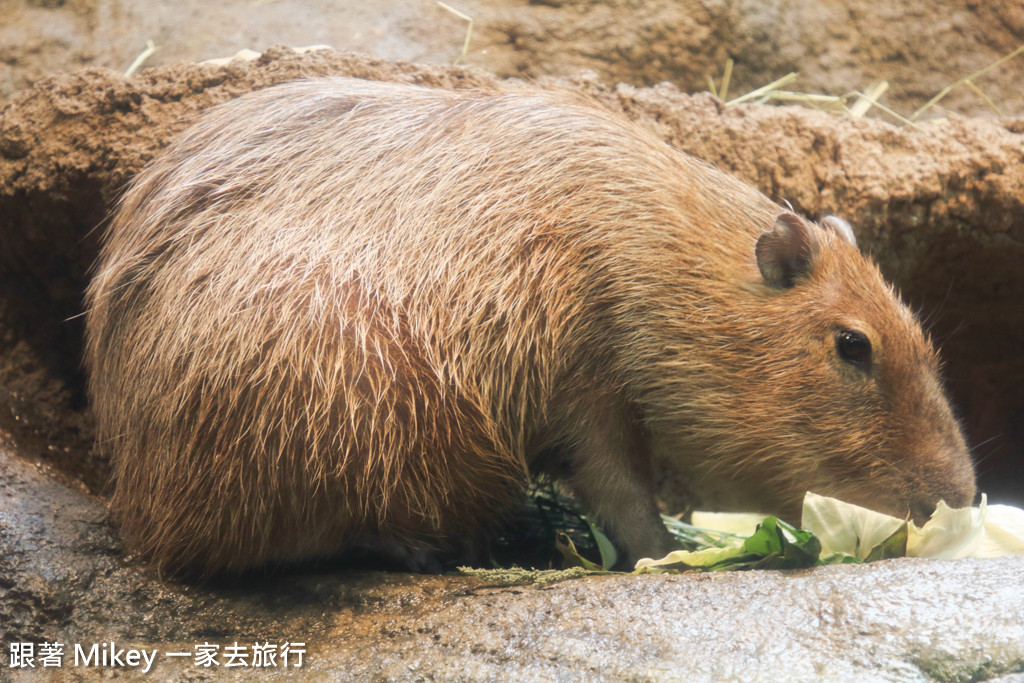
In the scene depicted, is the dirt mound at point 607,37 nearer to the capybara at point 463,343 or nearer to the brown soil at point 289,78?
the brown soil at point 289,78

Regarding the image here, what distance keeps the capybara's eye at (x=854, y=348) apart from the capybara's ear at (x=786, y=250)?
0.28 metres

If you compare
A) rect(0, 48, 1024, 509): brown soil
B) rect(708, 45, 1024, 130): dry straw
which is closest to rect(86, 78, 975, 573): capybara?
rect(0, 48, 1024, 509): brown soil

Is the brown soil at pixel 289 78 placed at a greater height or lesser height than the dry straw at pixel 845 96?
lesser

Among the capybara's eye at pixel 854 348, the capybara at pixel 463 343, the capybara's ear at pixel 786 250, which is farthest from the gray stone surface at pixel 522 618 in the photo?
the capybara's ear at pixel 786 250

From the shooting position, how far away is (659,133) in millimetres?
4715

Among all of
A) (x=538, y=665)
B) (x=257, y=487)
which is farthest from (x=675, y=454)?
(x=257, y=487)

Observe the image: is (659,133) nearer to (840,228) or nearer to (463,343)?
(840,228)

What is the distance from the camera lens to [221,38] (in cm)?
570

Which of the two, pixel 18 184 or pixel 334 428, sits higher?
pixel 18 184

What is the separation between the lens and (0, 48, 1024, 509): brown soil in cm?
445

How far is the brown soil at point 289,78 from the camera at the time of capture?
4.45 metres

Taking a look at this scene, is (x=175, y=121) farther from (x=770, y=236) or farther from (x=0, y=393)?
(x=770, y=236)

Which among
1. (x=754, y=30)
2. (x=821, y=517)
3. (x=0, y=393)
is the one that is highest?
(x=754, y=30)

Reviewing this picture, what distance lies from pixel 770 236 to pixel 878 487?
1038 millimetres
